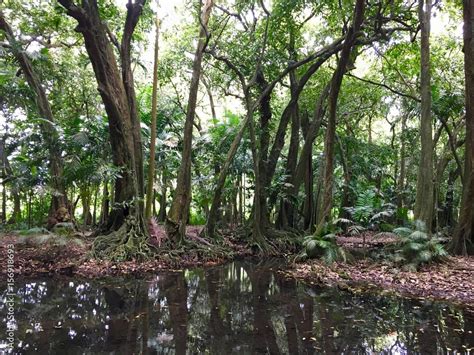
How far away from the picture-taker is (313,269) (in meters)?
7.53

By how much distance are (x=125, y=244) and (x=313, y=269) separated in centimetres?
404

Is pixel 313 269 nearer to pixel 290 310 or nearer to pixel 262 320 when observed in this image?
pixel 290 310

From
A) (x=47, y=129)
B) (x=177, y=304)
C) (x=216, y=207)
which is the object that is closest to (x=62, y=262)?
(x=47, y=129)

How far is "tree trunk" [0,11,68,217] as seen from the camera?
8484mm

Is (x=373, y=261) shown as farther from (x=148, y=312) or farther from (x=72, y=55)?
(x=72, y=55)

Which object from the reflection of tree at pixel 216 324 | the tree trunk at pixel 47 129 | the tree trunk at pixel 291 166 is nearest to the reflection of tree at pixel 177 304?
the reflection of tree at pixel 216 324

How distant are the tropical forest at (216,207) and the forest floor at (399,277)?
0.17ft

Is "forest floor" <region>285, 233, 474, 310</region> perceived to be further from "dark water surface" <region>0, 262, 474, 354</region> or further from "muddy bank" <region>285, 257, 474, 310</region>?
"dark water surface" <region>0, 262, 474, 354</region>

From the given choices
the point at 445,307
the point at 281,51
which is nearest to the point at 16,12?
the point at 281,51

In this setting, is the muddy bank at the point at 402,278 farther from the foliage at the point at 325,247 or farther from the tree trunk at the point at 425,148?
the tree trunk at the point at 425,148

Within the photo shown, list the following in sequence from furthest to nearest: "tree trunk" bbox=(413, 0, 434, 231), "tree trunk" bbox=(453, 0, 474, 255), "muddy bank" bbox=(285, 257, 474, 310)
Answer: "tree trunk" bbox=(413, 0, 434, 231), "tree trunk" bbox=(453, 0, 474, 255), "muddy bank" bbox=(285, 257, 474, 310)

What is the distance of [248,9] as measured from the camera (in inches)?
412

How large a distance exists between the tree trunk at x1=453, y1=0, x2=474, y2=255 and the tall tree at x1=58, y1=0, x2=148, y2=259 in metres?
6.81

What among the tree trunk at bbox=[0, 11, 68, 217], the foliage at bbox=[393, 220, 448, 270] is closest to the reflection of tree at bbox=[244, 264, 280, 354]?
the foliage at bbox=[393, 220, 448, 270]
